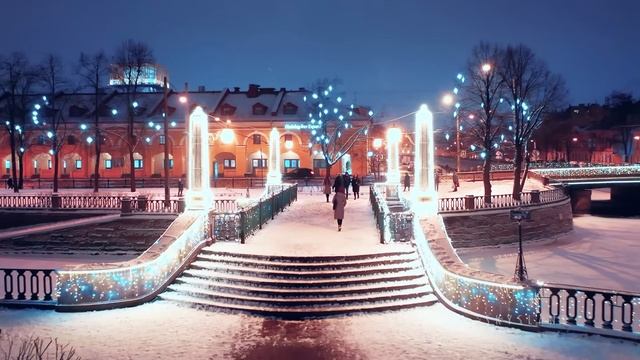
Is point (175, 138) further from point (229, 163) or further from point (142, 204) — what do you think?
point (142, 204)

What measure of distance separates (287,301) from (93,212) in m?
19.0

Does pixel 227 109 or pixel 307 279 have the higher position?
pixel 227 109

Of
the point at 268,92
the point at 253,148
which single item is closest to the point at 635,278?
the point at 253,148

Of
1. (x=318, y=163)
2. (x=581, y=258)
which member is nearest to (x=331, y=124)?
(x=318, y=163)

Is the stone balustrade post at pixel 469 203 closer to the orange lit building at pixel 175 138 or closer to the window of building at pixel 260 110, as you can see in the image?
the orange lit building at pixel 175 138

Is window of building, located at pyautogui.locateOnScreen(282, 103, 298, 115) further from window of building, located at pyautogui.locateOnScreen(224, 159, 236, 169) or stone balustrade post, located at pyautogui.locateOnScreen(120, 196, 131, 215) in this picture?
stone balustrade post, located at pyautogui.locateOnScreen(120, 196, 131, 215)

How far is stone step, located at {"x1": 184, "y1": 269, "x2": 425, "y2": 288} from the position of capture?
1382 centimetres

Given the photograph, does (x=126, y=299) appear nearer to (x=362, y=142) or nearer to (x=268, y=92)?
(x=362, y=142)

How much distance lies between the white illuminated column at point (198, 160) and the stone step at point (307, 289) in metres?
3.93

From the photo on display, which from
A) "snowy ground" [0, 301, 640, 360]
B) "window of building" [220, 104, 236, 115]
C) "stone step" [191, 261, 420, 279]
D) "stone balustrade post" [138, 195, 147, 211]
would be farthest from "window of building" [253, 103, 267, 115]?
"snowy ground" [0, 301, 640, 360]

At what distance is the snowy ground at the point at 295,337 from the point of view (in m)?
10.3

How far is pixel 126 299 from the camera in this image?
13477mm

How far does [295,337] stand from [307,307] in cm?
167

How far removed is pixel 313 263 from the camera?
1456 cm
